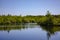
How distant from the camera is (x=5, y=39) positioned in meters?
5.73

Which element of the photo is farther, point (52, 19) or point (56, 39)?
point (52, 19)

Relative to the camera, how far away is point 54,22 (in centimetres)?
1091

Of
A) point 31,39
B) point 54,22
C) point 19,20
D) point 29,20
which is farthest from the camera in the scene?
point 29,20

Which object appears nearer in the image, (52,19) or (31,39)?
(31,39)

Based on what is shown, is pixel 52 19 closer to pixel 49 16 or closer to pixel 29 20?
pixel 49 16

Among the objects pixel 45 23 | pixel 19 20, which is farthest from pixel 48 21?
pixel 19 20

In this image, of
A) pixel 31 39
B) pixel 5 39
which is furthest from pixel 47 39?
pixel 5 39

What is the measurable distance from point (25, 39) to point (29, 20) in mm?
10730

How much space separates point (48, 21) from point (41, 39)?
5.67 m

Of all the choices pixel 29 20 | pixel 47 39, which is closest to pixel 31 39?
pixel 47 39

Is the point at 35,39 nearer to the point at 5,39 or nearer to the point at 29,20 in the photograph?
the point at 5,39

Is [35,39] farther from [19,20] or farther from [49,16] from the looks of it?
[19,20]

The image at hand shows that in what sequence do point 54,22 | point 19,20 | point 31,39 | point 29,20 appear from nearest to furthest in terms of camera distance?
point 31,39
point 54,22
point 19,20
point 29,20

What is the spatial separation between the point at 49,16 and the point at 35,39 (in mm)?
6115
